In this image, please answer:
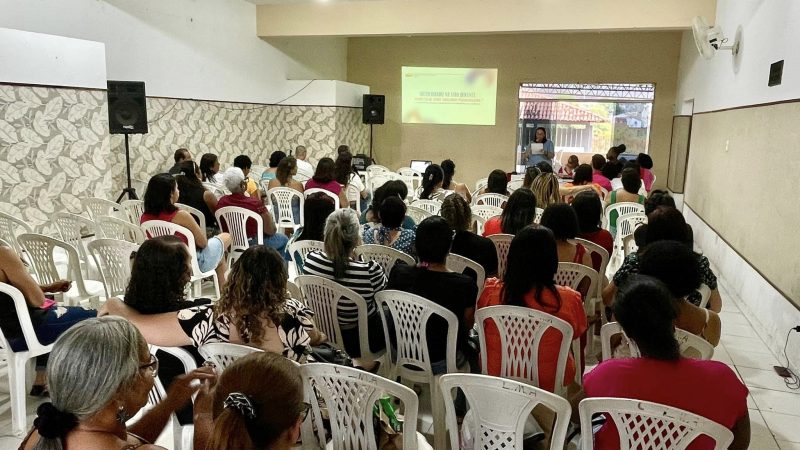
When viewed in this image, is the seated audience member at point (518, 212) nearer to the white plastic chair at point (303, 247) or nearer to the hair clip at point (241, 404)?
the white plastic chair at point (303, 247)

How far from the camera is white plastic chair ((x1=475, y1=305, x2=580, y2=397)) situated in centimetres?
222

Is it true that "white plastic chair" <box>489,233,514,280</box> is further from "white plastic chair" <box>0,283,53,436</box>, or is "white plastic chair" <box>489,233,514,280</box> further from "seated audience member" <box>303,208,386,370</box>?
"white plastic chair" <box>0,283,53,436</box>

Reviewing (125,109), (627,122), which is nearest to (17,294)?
(125,109)

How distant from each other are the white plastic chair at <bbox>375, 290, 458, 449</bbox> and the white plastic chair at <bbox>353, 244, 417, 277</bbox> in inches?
23.6

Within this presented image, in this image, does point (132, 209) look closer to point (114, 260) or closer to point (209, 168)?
point (209, 168)

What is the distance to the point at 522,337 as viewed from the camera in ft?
7.54

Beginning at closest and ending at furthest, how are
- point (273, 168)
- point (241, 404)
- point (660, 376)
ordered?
point (241, 404), point (660, 376), point (273, 168)

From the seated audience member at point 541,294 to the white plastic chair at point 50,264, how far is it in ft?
8.34

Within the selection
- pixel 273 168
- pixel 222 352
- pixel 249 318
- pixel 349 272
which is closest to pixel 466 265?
pixel 349 272

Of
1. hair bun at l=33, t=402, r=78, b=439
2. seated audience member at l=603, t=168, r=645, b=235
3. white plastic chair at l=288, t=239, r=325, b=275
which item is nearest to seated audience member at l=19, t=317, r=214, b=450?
hair bun at l=33, t=402, r=78, b=439

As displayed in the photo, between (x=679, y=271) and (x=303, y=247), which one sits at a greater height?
(x=679, y=271)

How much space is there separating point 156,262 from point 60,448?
40.5 inches

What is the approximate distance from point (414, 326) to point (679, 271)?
3.69ft

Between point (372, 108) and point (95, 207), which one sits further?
point (372, 108)
